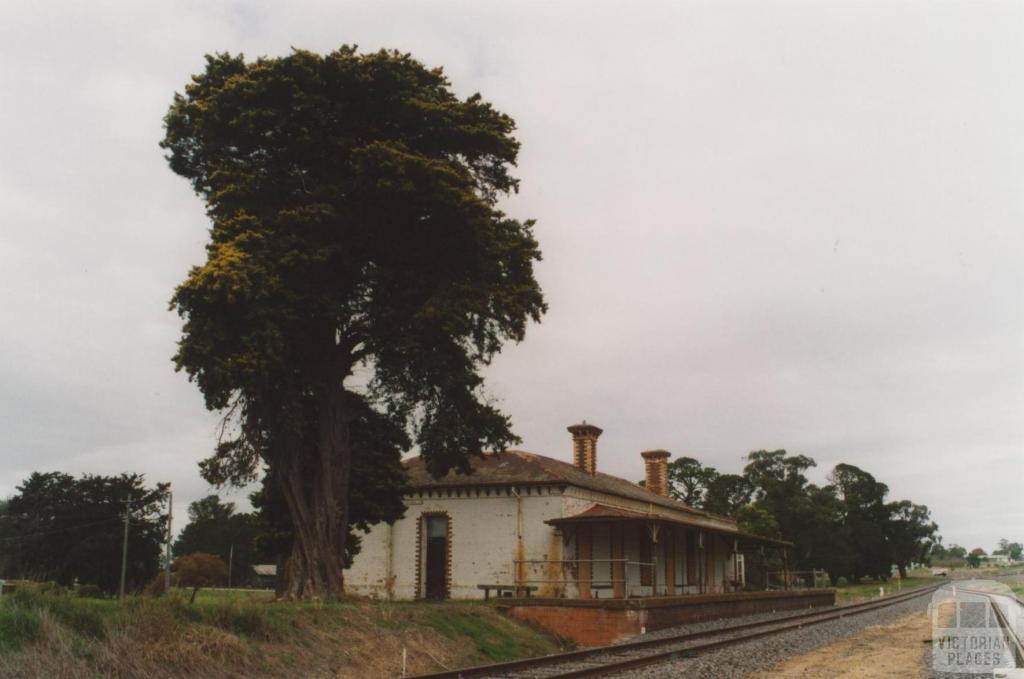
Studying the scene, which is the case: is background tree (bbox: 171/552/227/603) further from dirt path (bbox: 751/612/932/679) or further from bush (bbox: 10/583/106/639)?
bush (bbox: 10/583/106/639)

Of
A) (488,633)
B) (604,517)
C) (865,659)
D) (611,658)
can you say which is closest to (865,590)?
(604,517)

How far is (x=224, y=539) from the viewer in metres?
89.2

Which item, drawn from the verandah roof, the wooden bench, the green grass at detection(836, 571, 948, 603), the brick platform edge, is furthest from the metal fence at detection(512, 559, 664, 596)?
the green grass at detection(836, 571, 948, 603)

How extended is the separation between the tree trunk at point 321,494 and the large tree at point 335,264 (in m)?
0.04

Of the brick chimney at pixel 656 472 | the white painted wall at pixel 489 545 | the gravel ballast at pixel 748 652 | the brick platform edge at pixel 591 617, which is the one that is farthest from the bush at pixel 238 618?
the brick chimney at pixel 656 472

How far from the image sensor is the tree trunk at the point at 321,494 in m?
19.1

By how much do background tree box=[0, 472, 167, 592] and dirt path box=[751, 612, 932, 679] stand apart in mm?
30593

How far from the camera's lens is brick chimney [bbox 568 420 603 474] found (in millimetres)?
35219

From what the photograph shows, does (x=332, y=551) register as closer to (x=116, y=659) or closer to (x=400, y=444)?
(x=400, y=444)

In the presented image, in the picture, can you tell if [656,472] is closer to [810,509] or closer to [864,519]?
[810,509]

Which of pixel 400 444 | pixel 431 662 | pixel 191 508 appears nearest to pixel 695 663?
pixel 431 662

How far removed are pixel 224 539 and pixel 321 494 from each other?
7647cm

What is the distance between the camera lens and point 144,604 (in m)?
11.6

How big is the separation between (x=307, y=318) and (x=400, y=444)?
24.5 feet
